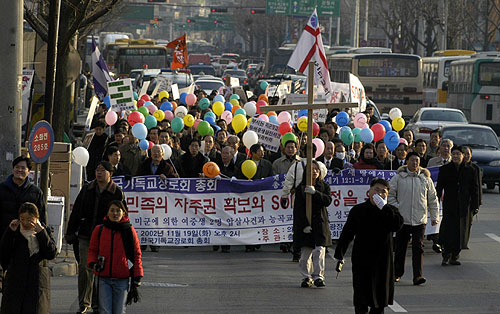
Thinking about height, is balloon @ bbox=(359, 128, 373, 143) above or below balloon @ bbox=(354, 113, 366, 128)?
below

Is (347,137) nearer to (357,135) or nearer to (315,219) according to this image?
(357,135)

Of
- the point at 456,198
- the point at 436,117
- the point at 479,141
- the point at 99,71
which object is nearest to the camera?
the point at 456,198

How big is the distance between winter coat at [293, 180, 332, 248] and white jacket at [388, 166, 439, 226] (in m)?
0.82

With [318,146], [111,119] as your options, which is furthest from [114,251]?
[111,119]

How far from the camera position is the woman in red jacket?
9.09 meters

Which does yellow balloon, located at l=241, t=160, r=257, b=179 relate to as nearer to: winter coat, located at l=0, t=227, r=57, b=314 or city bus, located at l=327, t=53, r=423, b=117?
winter coat, located at l=0, t=227, r=57, b=314

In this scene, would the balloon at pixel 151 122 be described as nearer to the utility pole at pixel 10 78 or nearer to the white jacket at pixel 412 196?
the utility pole at pixel 10 78

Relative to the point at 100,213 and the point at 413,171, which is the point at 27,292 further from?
the point at 413,171

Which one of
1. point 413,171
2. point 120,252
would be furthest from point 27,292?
point 413,171

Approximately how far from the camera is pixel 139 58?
2248 inches

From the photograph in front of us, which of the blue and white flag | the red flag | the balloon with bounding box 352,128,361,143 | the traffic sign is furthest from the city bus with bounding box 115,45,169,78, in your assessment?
the traffic sign

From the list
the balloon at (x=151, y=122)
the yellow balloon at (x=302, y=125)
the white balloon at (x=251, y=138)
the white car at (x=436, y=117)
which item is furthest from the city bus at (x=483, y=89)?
the white balloon at (x=251, y=138)

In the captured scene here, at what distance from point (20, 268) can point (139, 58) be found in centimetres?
4861

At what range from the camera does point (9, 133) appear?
12.4 meters
